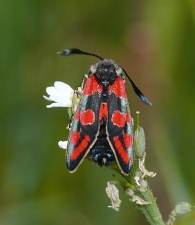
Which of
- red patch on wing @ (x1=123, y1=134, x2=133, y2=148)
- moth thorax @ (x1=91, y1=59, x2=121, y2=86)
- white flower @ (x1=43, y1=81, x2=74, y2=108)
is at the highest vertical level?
moth thorax @ (x1=91, y1=59, x2=121, y2=86)

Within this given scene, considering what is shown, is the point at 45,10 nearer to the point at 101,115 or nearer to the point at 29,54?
the point at 29,54

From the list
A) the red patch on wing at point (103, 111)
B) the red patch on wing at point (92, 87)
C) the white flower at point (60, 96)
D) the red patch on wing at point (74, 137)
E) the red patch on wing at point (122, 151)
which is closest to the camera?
the red patch on wing at point (122, 151)

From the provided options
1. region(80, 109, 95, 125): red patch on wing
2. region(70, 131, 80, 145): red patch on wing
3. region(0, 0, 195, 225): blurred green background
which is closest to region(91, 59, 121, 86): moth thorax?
region(80, 109, 95, 125): red patch on wing

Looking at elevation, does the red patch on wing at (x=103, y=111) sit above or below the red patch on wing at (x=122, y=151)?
above

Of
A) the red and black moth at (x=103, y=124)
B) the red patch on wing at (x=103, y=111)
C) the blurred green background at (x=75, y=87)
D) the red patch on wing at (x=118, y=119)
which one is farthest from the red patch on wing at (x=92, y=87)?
the blurred green background at (x=75, y=87)

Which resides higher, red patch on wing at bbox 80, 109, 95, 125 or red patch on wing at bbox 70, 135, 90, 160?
red patch on wing at bbox 80, 109, 95, 125

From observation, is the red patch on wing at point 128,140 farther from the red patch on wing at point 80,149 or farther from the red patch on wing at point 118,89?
the red patch on wing at point 118,89

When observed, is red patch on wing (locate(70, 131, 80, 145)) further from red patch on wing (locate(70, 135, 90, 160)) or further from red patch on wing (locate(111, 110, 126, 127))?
red patch on wing (locate(111, 110, 126, 127))

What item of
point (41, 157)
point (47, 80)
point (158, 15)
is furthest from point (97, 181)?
point (158, 15)

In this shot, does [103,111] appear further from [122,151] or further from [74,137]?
[122,151]
